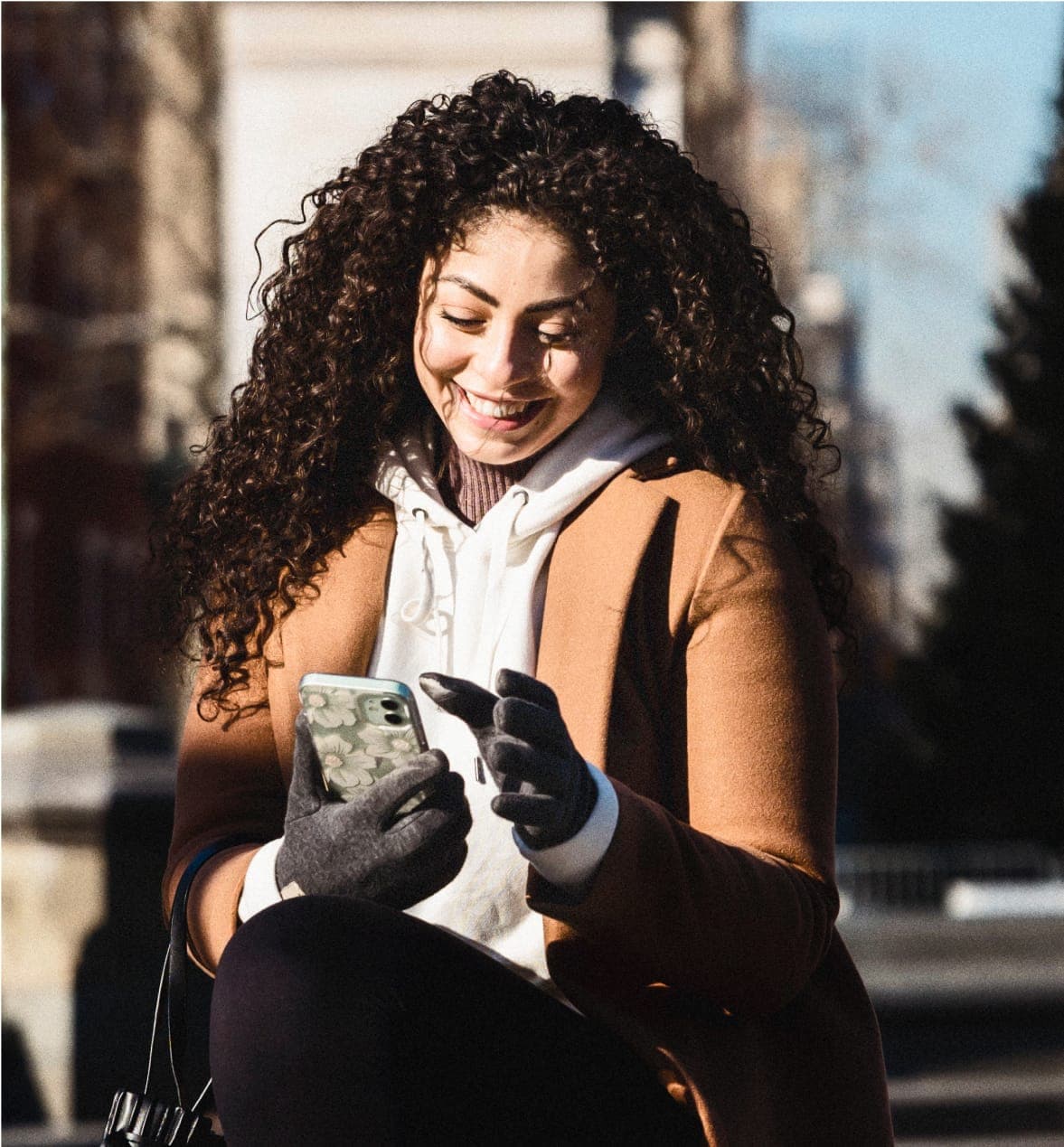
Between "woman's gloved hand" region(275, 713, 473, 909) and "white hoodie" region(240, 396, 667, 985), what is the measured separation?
4.5 inches

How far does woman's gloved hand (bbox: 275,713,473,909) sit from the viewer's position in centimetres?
Result: 175

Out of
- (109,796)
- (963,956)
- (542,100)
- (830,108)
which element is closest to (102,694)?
(830,108)

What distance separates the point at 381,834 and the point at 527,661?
351 mm

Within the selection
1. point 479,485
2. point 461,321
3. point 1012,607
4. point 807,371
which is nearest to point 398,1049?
point 479,485

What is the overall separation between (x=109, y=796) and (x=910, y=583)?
51.8 ft

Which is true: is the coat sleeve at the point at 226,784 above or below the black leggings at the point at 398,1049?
above

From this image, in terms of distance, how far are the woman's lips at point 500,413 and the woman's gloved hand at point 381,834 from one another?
1.50ft

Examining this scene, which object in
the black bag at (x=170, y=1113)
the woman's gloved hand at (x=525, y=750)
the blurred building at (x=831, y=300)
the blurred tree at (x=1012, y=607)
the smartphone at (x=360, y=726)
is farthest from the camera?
the blurred tree at (x=1012, y=607)

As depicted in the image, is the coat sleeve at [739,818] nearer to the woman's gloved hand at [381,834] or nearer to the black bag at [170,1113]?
the woman's gloved hand at [381,834]

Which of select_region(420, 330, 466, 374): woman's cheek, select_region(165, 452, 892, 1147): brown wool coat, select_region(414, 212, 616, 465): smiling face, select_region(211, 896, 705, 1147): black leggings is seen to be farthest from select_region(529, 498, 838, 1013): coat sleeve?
select_region(420, 330, 466, 374): woman's cheek

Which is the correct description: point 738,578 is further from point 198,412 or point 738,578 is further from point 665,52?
point 198,412

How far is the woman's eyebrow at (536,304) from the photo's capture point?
6.79 feet

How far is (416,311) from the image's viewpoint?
220cm

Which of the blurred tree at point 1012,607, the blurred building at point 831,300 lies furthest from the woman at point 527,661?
the blurred tree at point 1012,607
